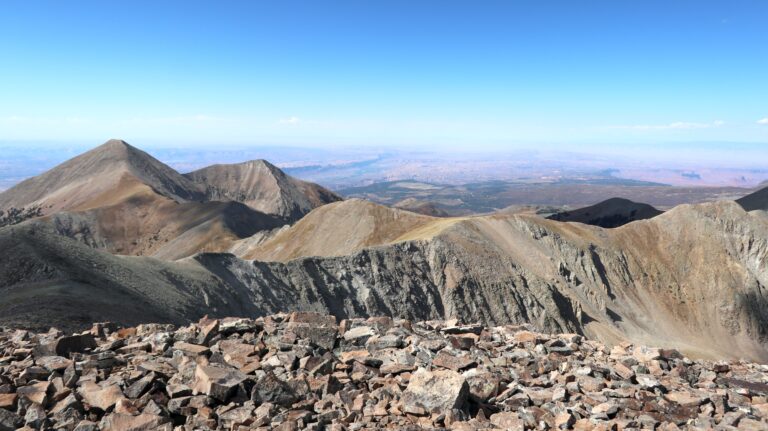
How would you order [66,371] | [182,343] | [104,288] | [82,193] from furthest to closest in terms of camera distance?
1. [82,193]
2. [104,288]
3. [182,343]
4. [66,371]

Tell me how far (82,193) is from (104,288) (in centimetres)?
14415

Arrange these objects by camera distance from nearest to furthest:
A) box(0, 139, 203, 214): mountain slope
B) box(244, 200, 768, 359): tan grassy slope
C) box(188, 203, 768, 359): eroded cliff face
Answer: box(188, 203, 768, 359): eroded cliff face
box(244, 200, 768, 359): tan grassy slope
box(0, 139, 203, 214): mountain slope

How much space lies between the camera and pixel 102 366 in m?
12.4

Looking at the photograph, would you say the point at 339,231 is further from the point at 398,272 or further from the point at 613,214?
the point at 613,214

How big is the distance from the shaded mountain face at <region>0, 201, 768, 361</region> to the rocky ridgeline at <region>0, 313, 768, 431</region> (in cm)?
1207

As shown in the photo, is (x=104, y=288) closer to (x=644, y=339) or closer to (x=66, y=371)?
(x=66, y=371)

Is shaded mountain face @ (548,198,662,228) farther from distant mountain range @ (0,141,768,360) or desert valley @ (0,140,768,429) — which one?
distant mountain range @ (0,141,768,360)

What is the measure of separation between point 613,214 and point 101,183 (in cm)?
17694

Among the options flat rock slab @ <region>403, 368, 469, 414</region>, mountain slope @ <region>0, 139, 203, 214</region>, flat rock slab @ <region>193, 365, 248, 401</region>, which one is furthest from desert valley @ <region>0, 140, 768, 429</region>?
mountain slope @ <region>0, 139, 203, 214</region>

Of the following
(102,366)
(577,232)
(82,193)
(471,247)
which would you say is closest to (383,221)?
(471,247)

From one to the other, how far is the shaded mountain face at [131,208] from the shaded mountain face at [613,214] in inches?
4303

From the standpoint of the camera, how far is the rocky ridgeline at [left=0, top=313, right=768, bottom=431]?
35.2 ft

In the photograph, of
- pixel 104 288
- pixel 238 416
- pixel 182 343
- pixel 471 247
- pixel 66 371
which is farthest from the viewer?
pixel 471 247

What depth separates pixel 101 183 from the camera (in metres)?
151
